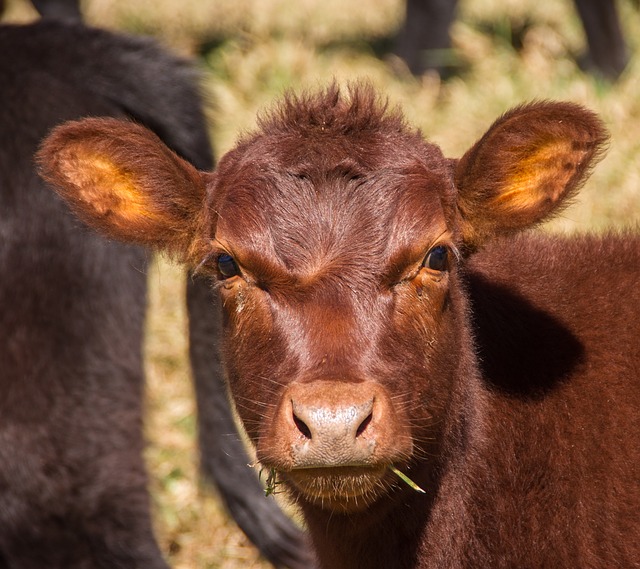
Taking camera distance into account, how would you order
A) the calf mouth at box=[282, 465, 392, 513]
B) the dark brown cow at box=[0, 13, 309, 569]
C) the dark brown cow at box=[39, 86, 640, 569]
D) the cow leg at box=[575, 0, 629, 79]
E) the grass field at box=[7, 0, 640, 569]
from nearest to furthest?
the calf mouth at box=[282, 465, 392, 513] → the dark brown cow at box=[39, 86, 640, 569] → the dark brown cow at box=[0, 13, 309, 569] → the grass field at box=[7, 0, 640, 569] → the cow leg at box=[575, 0, 629, 79]

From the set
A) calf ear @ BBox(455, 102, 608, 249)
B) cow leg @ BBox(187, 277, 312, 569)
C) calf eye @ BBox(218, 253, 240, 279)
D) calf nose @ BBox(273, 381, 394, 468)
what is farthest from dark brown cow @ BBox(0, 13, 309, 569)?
calf nose @ BBox(273, 381, 394, 468)

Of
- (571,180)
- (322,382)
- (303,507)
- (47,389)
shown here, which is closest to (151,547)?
(47,389)

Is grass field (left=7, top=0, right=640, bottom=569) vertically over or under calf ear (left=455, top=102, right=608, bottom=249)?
under

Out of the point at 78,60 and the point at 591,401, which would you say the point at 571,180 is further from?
the point at 78,60

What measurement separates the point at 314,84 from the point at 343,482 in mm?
6879

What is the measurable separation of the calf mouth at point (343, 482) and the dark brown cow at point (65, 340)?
1.63 meters

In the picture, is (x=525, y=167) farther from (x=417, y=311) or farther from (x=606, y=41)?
(x=606, y=41)

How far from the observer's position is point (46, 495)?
15.5ft

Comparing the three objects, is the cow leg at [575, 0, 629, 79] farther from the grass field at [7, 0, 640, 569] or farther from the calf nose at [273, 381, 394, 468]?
the calf nose at [273, 381, 394, 468]

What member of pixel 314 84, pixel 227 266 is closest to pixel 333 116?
pixel 227 266

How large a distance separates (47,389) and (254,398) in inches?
58.6

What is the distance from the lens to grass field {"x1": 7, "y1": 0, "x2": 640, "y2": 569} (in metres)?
6.43

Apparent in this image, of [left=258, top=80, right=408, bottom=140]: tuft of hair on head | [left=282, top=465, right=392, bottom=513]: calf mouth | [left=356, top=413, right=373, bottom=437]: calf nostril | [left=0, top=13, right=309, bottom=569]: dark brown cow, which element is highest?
[left=258, top=80, right=408, bottom=140]: tuft of hair on head

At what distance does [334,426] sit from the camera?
301 centimetres
